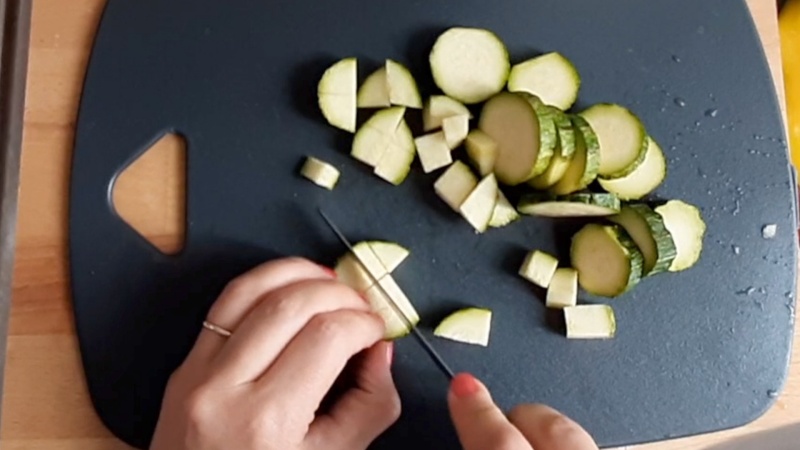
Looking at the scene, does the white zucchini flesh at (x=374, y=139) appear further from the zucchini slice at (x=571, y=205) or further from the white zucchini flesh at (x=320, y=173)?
the zucchini slice at (x=571, y=205)

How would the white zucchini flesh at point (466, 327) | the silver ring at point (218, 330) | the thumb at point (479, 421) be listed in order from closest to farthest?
1. the thumb at point (479, 421)
2. the silver ring at point (218, 330)
3. the white zucchini flesh at point (466, 327)

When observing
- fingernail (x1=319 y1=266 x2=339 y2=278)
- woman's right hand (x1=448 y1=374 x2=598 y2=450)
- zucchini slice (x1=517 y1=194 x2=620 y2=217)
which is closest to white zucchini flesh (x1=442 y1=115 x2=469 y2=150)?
zucchini slice (x1=517 y1=194 x2=620 y2=217)

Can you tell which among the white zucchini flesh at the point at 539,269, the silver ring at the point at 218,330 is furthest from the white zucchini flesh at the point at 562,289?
the silver ring at the point at 218,330

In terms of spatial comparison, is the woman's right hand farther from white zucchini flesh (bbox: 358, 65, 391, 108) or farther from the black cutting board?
white zucchini flesh (bbox: 358, 65, 391, 108)

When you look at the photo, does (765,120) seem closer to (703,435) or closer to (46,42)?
(703,435)

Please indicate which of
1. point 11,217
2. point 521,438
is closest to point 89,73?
point 11,217

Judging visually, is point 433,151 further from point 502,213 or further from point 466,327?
point 466,327
